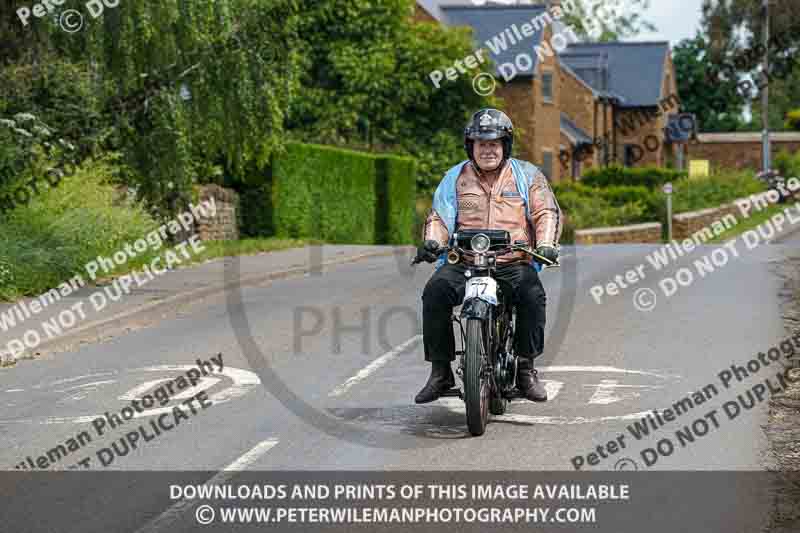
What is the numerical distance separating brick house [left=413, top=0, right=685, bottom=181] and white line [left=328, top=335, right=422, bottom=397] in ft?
98.1

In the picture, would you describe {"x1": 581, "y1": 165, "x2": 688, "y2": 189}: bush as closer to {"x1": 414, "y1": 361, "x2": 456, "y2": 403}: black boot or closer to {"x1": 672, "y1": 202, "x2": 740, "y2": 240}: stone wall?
{"x1": 672, "y1": 202, "x2": 740, "y2": 240}: stone wall

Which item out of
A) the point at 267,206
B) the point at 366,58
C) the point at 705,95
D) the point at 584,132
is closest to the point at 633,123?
the point at 584,132

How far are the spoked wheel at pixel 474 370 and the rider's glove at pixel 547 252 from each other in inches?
28.2

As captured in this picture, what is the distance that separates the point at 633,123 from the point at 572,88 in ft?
23.7

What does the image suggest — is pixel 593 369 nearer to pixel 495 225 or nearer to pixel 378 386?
pixel 378 386

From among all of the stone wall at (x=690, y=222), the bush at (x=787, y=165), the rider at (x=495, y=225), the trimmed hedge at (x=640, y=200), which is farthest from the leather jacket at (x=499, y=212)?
the bush at (x=787, y=165)

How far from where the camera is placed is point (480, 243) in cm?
841

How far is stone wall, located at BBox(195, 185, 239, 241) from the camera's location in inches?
1074

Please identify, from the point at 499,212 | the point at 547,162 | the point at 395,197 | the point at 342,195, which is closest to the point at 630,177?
the point at 547,162

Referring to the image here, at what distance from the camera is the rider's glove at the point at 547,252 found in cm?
859

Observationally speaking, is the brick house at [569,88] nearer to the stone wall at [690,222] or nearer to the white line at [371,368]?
the stone wall at [690,222]

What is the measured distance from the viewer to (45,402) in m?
10.3

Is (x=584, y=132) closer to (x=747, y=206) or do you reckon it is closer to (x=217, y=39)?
(x=747, y=206)

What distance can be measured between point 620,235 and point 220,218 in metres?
14.4
